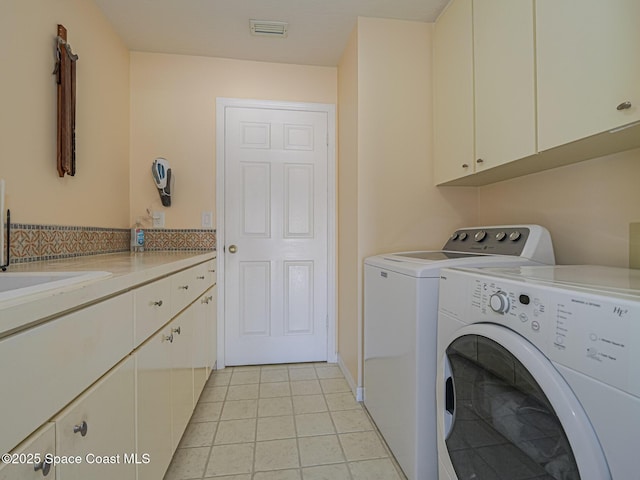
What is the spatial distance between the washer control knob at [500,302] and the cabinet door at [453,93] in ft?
3.33

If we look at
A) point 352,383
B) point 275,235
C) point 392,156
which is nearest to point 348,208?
point 392,156

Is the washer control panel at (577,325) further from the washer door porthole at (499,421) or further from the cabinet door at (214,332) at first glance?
the cabinet door at (214,332)

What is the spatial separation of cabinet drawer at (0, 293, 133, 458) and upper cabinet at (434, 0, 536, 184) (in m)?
1.58

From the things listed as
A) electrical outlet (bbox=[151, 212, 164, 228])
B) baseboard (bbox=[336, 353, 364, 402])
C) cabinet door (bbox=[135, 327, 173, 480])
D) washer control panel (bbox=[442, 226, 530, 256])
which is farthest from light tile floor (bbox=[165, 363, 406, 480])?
electrical outlet (bbox=[151, 212, 164, 228])

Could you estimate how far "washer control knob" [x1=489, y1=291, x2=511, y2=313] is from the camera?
2.57ft

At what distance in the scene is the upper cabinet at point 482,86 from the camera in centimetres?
125

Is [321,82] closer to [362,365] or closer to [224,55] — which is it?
[224,55]

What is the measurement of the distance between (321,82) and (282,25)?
1.87 feet

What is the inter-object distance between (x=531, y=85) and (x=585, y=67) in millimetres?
223

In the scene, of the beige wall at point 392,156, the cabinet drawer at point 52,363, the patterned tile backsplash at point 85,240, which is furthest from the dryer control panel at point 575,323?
the patterned tile backsplash at point 85,240

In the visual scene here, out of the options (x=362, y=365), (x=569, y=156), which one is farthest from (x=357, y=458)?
(x=569, y=156)

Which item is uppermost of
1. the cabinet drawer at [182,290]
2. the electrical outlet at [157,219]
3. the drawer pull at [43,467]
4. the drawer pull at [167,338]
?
the electrical outlet at [157,219]

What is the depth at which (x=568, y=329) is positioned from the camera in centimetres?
62

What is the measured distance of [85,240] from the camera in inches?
66.1
